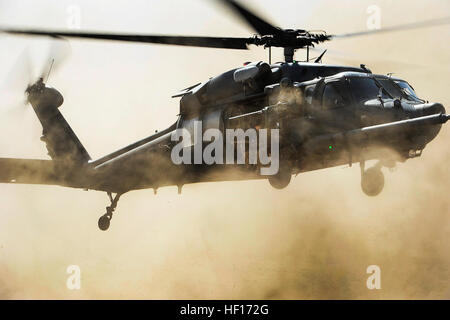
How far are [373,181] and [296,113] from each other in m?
1.60

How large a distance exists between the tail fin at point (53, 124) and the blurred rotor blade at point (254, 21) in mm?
5476

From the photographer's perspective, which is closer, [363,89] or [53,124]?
[363,89]

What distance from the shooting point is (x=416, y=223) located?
63.5 ft

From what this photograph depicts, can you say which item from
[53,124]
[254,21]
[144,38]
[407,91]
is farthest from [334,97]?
[53,124]

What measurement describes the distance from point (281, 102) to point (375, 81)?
1.53 meters

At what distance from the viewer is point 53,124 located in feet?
49.3

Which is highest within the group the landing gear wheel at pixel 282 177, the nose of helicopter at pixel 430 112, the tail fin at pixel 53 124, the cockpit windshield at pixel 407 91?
the tail fin at pixel 53 124

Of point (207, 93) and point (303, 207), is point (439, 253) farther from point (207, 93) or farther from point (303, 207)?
point (207, 93)

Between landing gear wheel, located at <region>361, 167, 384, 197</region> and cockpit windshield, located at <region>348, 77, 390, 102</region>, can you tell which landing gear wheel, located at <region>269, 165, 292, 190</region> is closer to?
landing gear wheel, located at <region>361, 167, 384, 197</region>

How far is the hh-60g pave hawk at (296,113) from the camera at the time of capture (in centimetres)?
993

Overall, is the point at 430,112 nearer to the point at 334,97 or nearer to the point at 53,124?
the point at 334,97

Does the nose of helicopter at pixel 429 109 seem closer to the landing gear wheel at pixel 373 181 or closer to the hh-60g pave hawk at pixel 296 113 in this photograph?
the hh-60g pave hawk at pixel 296 113

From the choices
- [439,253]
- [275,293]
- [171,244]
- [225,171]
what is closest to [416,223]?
[439,253]

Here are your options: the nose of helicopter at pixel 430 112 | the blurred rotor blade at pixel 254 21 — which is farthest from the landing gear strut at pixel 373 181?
the blurred rotor blade at pixel 254 21
